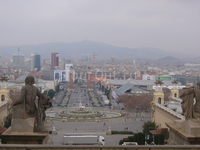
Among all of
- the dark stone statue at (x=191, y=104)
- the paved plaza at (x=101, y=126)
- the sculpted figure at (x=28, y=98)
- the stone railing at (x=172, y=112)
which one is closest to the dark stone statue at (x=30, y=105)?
the sculpted figure at (x=28, y=98)

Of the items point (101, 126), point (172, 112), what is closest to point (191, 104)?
point (172, 112)

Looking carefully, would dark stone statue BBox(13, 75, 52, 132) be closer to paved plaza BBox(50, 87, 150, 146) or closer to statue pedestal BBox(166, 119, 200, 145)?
statue pedestal BBox(166, 119, 200, 145)

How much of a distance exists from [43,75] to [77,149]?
4771 inches

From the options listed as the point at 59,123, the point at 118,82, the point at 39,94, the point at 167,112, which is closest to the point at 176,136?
the point at 39,94

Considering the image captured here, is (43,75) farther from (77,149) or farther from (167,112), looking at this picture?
(77,149)

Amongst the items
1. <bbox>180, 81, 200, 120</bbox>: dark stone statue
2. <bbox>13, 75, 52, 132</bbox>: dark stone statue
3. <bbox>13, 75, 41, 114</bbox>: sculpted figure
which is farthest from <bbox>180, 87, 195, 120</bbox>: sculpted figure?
<bbox>13, 75, 41, 114</bbox>: sculpted figure

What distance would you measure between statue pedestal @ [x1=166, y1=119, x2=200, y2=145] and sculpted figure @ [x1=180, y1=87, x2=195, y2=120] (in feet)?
0.43

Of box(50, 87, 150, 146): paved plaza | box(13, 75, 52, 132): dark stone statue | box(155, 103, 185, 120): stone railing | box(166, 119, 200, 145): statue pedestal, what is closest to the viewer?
box(166, 119, 200, 145): statue pedestal

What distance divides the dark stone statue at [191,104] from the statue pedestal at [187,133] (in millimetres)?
137

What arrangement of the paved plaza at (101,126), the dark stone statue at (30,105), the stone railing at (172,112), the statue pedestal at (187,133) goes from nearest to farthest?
the statue pedestal at (187,133) → the dark stone statue at (30,105) → the stone railing at (172,112) → the paved plaza at (101,126)

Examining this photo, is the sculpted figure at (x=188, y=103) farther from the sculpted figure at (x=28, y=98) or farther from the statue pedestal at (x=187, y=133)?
the sculpted figure at (x=28, y=98)

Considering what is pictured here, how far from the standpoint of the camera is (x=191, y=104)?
5.52 metres

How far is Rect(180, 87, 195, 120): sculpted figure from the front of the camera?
5.47 meters

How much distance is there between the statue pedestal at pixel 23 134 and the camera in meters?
5.15
